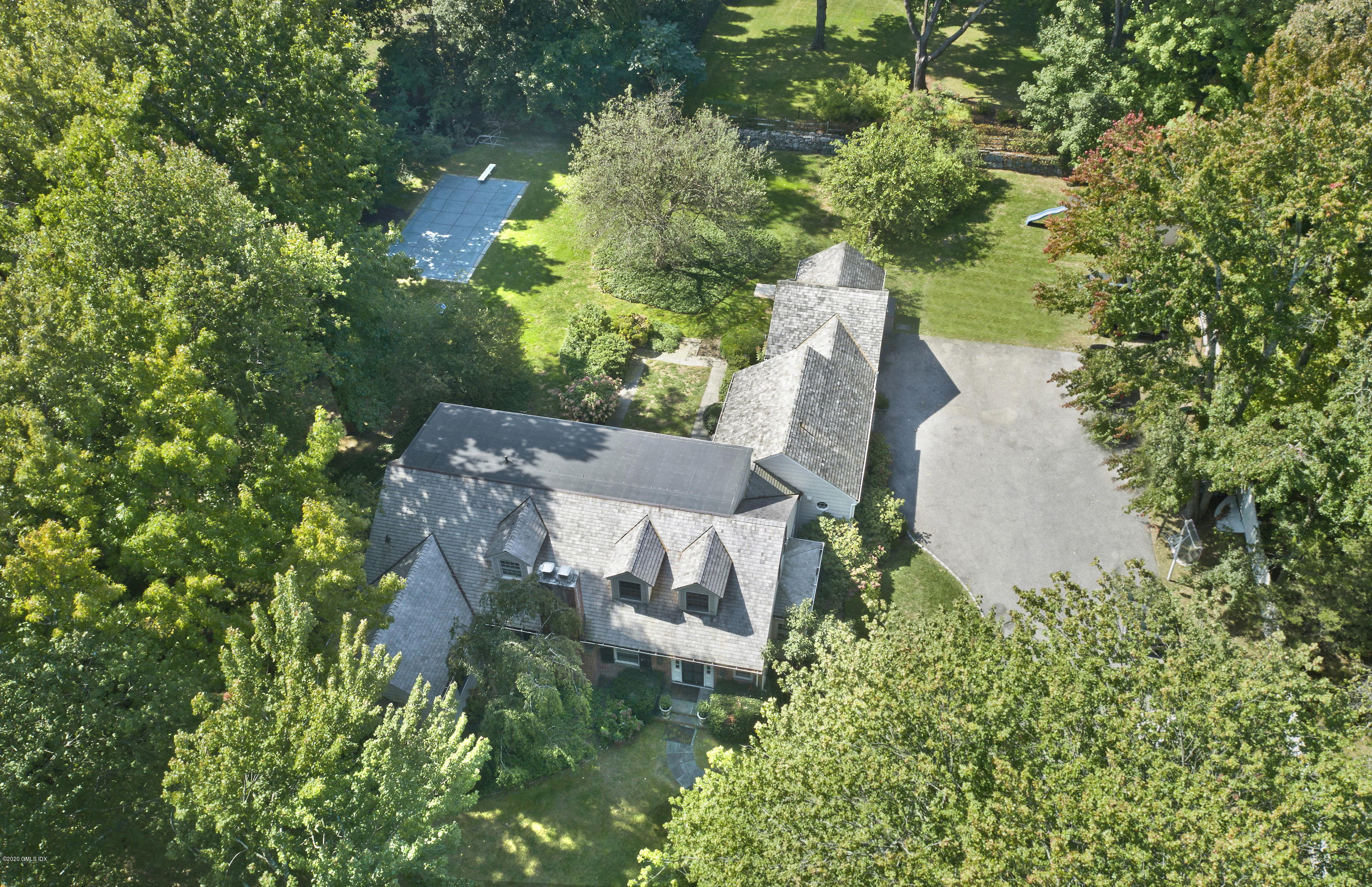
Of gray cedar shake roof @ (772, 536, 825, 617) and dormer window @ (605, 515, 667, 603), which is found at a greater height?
dormer window @ (605, 515, 667, 603)

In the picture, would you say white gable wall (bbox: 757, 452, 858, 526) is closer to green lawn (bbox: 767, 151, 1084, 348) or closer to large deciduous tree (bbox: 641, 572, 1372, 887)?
large deciduous tree (bbox: 641, 572, 1372, 887)

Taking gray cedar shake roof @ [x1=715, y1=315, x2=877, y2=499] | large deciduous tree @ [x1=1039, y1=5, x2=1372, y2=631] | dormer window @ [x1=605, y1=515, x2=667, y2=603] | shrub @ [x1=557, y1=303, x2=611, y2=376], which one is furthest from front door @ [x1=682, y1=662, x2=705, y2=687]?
large deciduous tree @ [x1=1039, y1=5, x2=1372, y2=631]

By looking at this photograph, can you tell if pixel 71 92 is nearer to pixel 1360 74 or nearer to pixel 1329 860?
pixel 1329 860

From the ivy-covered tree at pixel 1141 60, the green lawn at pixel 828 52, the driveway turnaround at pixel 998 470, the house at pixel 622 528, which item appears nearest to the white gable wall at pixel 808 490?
the house at pixel 622 528

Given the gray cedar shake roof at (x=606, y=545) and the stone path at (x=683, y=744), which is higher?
the gray cedar shake roof at (x=606, y=545)

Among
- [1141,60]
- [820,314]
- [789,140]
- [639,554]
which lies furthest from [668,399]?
[1141,60]

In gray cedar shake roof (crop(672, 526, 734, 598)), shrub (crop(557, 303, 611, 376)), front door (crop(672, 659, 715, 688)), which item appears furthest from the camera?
shrub (crop(557, 303, 611, 376))

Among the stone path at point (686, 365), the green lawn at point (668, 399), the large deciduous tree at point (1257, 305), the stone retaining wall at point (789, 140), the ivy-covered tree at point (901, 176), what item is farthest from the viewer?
the stone retaining wall at point (789, 140)

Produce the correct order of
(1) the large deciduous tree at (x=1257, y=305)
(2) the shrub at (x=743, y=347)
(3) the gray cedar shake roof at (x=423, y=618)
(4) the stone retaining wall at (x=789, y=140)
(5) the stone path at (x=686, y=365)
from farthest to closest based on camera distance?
(4) the stone retaining wall at (x=789, y=140) → (2) the shrub at (x=743, y=347) → (5) the stone path at (x=686, y=365) → (3) the gray cedar shake roof at (x=423, y=618) → (1) the large deciduous tree at (x=1257, y=305)

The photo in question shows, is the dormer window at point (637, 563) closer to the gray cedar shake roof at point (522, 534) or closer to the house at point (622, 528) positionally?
the house at point (622, 528)
